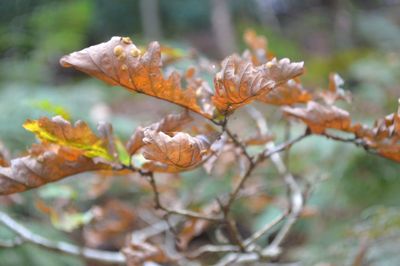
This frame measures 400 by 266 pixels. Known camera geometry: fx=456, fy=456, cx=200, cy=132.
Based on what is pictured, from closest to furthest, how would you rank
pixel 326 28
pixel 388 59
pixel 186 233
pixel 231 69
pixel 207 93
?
pixel 231 69
pixel 207 93
pixel 186 233
pixel 388 59
pixel 326 28

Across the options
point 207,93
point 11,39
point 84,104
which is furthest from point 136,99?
point 207,93

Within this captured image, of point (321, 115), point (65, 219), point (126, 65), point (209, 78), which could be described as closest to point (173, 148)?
point (126, 65)

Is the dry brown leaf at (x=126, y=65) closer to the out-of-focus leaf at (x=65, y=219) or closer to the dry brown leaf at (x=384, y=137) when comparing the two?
the dry brown leaf at (x=384, y=137)

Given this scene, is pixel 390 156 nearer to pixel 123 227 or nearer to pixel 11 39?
pixel 123 227

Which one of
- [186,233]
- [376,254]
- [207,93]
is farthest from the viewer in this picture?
[376,254]

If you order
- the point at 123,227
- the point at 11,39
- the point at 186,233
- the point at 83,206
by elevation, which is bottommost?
the point at 83,206
